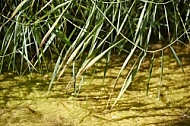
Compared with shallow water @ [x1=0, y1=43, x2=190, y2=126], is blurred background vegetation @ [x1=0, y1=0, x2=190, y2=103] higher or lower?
higher

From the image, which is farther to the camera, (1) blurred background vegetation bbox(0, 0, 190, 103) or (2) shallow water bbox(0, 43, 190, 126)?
(2) shallow water bbox(0, 43, 190, 126)

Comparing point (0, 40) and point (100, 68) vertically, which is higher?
point (0, 40)

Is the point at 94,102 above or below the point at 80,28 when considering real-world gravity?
below

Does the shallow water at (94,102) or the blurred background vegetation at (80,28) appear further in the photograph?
the shallow water at (94,102)

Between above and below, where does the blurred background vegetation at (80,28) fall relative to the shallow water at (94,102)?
above

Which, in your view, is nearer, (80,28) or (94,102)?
(80,28)

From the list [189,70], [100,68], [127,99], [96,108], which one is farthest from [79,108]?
[189,70]

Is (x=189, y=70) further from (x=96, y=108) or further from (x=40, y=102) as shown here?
(x=40, y=102)

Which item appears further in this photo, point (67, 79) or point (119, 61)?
point (119, 61)
